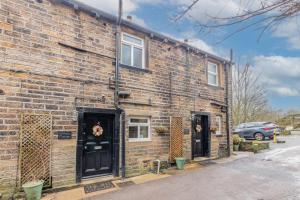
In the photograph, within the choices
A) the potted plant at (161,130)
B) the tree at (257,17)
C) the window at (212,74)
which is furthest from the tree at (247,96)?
the tree at (257,17)

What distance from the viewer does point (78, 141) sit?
6648mm

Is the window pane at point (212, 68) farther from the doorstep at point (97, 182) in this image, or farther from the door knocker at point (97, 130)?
the door knocker at point (97, 130)

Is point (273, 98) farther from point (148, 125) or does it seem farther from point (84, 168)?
point (84, 168)

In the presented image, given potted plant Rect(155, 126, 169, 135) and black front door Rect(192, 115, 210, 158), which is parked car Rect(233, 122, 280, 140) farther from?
potted plant Rect(155, 126, 169, 135)

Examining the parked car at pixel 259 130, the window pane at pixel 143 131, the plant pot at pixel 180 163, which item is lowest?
the plant pot at pixel 180 163

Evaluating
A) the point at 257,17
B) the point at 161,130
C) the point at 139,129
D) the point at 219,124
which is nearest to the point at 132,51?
the point at 139,129

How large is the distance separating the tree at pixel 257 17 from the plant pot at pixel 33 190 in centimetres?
513

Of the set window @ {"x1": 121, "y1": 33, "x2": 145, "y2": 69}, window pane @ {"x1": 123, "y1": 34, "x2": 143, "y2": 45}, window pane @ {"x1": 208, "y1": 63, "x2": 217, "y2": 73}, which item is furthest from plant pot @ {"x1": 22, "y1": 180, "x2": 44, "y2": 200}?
window pane @ {"x1": 208, "y1": 63, "x2": 217, "y2": 73}

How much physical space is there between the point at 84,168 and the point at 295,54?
6445 millimetres

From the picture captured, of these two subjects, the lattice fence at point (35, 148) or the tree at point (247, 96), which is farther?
the tree at point (247, 96)

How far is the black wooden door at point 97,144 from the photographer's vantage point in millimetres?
7043

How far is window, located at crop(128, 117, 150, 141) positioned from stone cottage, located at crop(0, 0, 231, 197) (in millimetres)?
39

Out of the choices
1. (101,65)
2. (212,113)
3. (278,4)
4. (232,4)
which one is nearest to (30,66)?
(101,65)

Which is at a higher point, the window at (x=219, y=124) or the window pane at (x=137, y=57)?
the window pane at (x=137, y=57)
